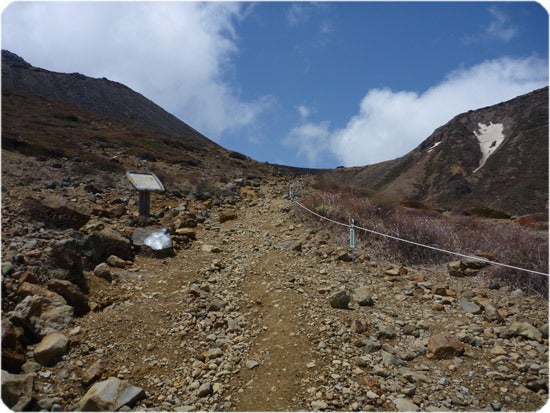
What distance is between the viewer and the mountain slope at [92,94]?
52.0 m

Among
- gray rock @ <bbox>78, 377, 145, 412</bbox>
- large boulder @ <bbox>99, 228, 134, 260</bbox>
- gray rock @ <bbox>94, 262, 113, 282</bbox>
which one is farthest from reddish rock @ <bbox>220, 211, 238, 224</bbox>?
gray rock @ <bbox>78, 377, 145, 412</bbox>

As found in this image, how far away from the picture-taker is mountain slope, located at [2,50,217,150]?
52031 millimetres

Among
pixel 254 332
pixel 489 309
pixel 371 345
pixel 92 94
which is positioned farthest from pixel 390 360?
pixel 92 94

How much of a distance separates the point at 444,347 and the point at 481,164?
3069 inches

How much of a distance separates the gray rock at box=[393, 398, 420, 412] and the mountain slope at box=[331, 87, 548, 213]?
46830 mm

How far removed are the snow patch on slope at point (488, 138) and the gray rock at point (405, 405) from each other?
76.3m

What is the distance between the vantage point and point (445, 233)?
30.5 feet

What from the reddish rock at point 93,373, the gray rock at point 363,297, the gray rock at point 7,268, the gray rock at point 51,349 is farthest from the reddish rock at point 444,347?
the gray rock at point 7,268

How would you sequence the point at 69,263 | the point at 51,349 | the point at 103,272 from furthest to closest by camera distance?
the point at 103,272, the point at 69,263, the point at 51,349

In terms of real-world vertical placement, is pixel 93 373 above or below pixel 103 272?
below

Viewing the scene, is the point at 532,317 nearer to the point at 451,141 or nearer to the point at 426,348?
the point at 426,348

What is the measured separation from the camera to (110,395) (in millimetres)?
4098

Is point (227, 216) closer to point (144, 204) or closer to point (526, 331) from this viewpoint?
point (144, 204)

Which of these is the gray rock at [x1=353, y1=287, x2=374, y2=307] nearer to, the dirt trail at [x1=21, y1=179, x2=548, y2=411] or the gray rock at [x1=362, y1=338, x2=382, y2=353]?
the dirt trail at [x1=21, y1=179, x2=548, y2=411]
